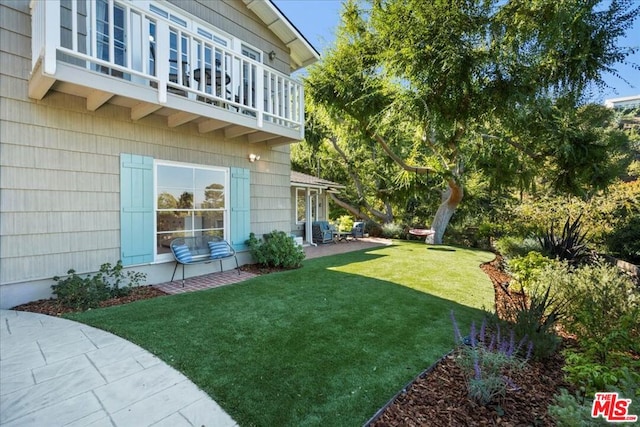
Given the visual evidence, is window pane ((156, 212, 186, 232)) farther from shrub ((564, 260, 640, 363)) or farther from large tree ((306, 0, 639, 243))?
shrub ((564, 260, 640, 363))

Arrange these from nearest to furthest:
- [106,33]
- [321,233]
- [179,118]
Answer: [106,33], [179,118], [321,233]

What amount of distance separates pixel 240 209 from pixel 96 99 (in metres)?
3.54

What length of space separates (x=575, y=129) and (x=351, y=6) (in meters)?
5.95

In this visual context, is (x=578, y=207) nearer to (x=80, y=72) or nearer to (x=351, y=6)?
(x=351, y=6)

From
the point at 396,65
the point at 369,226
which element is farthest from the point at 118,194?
the point at 369,226

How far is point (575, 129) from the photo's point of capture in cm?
735

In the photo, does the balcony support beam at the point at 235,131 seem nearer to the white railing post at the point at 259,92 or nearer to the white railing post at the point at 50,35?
the white railing post at the point at 259,92

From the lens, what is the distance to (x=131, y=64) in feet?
15.6

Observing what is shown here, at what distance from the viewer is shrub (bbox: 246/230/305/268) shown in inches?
299

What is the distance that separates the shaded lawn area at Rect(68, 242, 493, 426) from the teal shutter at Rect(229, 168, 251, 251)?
1326 millimetres

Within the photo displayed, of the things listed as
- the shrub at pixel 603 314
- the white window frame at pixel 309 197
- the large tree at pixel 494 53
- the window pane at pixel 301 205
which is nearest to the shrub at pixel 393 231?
the white window frame at pixel 309 197

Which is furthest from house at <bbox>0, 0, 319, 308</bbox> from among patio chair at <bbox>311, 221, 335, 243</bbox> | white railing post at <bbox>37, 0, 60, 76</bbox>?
patio chair at <bbox>311, 221, 335, 243</bbox>

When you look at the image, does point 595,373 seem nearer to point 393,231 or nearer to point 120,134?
point 120,134

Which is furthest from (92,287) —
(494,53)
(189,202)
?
(494,53)
